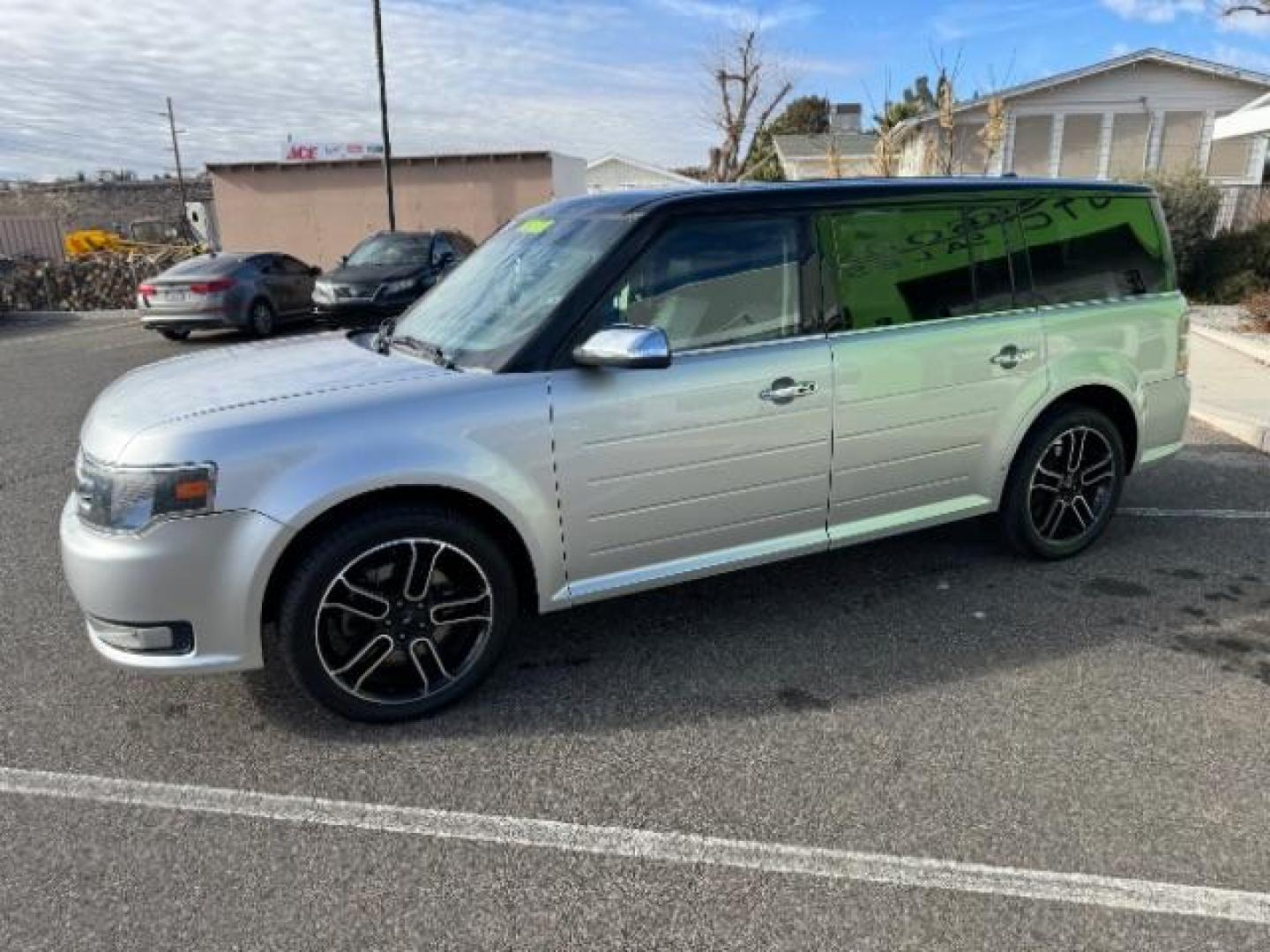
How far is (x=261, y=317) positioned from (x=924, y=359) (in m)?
13.1

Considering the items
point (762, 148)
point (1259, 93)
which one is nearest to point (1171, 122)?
point (1259, 93)

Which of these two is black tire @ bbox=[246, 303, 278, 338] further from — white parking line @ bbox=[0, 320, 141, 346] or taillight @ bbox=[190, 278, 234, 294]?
white parking line @ bbox=[0, 320, 141, 346]

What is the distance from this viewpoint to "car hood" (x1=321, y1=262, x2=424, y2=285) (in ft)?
42.9

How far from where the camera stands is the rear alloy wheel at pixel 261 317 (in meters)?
14.4

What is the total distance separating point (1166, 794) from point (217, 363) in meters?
3.70

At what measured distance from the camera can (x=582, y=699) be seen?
10.9 ft

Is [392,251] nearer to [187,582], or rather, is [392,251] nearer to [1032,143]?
[187,582]

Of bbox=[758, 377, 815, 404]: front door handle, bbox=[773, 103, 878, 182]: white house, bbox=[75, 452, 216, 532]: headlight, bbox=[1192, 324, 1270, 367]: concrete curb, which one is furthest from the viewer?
bbox=[773, 103, 878, 182]: white house

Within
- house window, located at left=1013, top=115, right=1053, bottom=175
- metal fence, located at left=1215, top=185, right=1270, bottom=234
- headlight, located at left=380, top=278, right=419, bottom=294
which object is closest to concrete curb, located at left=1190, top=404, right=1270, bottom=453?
headlight, located at left=380, top=278, right=419, bottom=294

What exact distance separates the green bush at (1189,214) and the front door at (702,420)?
13.6m

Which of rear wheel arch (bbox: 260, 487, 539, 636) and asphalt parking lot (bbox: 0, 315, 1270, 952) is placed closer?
asphalt parking lot (bbox: 0, 315, 1270, 952)

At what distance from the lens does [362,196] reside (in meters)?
28.0

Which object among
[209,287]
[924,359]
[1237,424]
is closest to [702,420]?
[924,359]

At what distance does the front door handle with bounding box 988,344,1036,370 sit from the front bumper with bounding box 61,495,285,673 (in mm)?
3035
